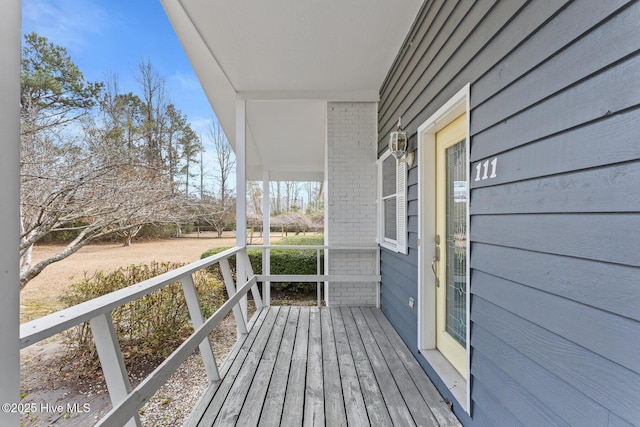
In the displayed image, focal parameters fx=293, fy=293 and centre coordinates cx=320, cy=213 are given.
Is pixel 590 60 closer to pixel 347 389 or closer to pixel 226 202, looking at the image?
pixel 347 389

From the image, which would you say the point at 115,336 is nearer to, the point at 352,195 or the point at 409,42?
the point at 409,42

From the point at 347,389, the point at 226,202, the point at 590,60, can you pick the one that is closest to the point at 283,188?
the point at 226,202

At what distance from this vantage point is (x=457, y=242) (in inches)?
80.1

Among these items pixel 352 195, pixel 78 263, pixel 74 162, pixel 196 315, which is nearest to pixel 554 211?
pixel 196 315

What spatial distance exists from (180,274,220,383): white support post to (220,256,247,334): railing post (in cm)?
69

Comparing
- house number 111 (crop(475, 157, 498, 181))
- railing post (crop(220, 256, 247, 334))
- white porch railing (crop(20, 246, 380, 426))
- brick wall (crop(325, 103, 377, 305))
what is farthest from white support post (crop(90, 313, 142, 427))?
brick wall (crop(325, 103, 377, 305))

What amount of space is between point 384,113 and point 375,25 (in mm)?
1214

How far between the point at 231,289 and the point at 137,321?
120 centimetres

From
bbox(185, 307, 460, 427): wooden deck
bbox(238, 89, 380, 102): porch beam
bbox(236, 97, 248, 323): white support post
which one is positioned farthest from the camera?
bbox(238, 89, 380, 102): porch beam

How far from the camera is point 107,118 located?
4.36 meters

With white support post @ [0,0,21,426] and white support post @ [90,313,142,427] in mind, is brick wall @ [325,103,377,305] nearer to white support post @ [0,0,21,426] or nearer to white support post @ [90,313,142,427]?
white support post @ [90,313,142,427]

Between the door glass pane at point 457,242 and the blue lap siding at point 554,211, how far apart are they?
0.35 metres

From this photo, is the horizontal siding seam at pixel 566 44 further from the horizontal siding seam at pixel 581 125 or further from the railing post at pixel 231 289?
the railing post at pixel 231 289

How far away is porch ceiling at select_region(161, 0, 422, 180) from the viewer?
245 centimetres
